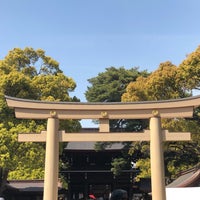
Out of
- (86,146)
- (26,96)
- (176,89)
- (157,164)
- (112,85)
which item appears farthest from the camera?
(112,85)

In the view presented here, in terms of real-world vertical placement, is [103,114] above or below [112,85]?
below

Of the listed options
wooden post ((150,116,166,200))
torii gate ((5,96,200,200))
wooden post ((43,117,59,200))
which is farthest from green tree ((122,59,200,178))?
wooden post ((43,117,59,200))

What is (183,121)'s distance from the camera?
21.0 meters

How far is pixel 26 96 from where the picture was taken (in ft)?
79.6

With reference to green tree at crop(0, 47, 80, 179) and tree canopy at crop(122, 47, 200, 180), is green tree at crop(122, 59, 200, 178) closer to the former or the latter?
tree canopy at crop(122, 47, 200, 180)

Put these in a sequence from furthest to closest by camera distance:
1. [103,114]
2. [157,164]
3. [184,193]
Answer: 1. [103,114]
2. [184,193]
3. [157,164]

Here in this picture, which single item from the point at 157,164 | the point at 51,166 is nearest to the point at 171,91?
the point at 157,164

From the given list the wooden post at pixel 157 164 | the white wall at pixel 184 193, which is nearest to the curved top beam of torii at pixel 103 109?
the wooden post at pixel 157 164

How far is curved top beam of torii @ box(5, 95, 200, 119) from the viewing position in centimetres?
1498

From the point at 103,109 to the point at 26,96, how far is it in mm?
10648

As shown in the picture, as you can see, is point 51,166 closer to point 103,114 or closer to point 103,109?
point 103,114

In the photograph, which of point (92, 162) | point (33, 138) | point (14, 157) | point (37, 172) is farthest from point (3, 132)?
point (92, 162)

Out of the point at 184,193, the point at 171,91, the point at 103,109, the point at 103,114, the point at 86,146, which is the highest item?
the point at 171,91

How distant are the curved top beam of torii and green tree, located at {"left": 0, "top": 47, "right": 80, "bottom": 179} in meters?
6.22
